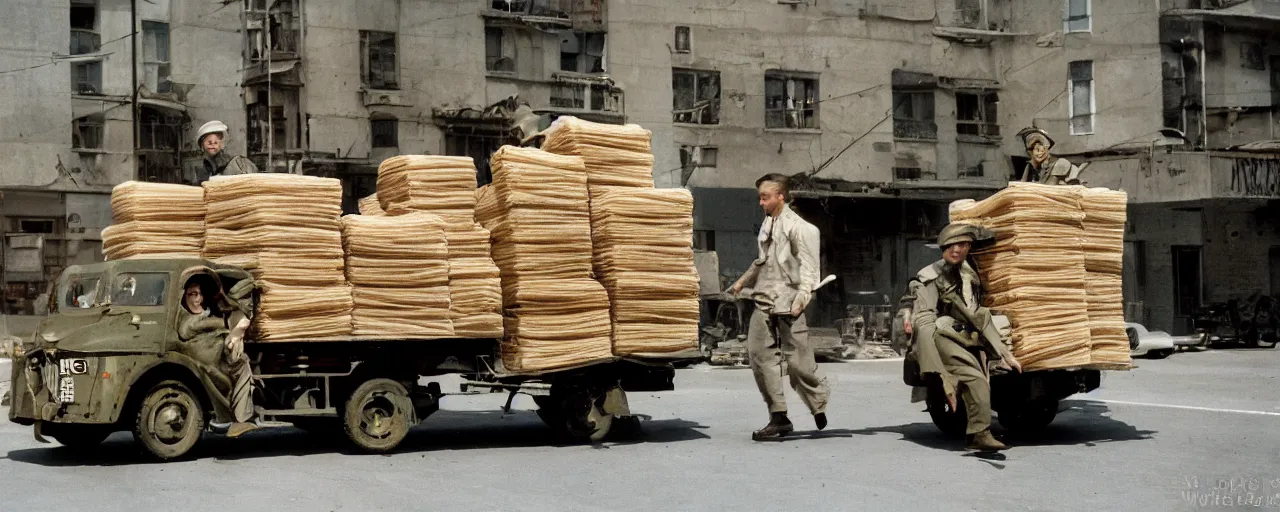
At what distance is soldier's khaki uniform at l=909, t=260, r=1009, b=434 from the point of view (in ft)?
35.5

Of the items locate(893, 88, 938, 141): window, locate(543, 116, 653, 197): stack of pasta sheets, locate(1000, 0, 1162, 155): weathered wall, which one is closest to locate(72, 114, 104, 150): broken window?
locate(893, 88, 938, 141): window

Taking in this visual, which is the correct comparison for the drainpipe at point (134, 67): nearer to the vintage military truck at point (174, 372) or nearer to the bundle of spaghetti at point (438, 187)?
the bundle of spaghetti at point (438, 187)

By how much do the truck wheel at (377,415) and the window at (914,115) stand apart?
3480cm

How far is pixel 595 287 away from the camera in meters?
12.0

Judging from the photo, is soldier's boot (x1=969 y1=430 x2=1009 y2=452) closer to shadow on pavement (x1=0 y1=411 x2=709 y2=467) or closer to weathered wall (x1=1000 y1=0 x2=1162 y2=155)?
shadow on pavement (x1=0 y1=411 x2=709 y2=467)

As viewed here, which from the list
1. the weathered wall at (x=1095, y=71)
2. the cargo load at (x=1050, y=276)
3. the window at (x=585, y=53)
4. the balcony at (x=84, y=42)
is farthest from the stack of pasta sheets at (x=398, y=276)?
the weathered wall at (x=1095, y=71)

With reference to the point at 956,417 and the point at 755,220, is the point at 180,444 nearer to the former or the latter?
the point at 956,417

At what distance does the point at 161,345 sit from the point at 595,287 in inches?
138

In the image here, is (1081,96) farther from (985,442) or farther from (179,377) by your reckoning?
(179,377)

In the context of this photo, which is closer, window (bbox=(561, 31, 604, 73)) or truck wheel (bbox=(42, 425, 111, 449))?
truck wheel (bbox=(42, 425, 111, 449))

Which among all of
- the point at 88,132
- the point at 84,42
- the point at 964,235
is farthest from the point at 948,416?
the point at 84,42

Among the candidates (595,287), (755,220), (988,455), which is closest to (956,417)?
(988,455)

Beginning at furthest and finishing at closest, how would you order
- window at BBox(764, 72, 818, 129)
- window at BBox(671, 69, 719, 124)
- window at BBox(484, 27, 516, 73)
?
window at BBox(764, 72, 818, 129)
window at BBox(671, 69, 719, 124)
window at BBox(484, 27, 516, 73)

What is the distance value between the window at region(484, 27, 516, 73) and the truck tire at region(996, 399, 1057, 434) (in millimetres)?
29082
